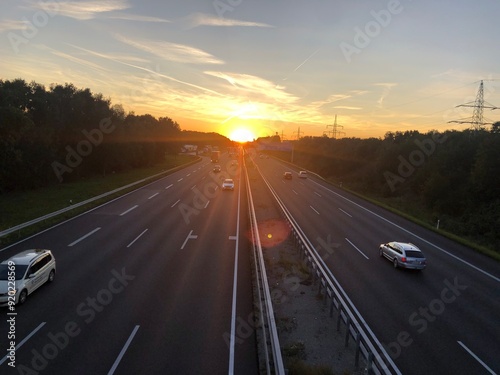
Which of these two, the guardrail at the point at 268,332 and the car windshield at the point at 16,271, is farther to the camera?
the car windshield at the point at 16,271

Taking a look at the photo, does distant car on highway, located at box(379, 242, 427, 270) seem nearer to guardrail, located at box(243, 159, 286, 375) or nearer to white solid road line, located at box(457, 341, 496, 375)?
white solid road line, located at box(457, 341, 496, 375)

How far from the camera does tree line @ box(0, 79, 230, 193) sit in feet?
121

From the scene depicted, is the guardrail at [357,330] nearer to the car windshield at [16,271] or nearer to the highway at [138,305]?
the highway at [138,305]

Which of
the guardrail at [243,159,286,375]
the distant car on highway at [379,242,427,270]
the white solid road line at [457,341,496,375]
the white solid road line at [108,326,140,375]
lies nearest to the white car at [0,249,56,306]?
the white solid road line at [108,326,140,375]

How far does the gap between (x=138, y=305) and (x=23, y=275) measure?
14.7 feet

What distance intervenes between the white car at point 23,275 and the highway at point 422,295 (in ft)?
42.2

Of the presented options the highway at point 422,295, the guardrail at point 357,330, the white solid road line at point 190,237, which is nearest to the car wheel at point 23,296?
the white solid road line at point 190,237

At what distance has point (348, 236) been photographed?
2556 centimetres

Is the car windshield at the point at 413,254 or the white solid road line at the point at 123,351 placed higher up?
the car windshield at the point at 413,254

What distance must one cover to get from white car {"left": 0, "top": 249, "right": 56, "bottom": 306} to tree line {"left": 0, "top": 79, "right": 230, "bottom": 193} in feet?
84.0

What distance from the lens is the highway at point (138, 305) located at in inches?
402

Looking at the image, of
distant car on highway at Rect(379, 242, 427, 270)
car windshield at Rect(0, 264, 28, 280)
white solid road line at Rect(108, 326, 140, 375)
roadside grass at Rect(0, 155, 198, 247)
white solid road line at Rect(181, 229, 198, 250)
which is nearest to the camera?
white solid road line at Rect(108, 326, 140, 375)

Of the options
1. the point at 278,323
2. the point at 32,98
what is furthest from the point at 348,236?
the point at 32,98

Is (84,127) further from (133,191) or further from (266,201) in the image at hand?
(266,201)
